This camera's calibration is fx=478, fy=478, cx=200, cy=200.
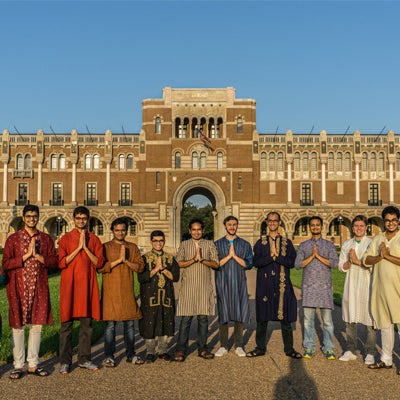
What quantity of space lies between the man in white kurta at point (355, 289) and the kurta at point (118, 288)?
328 cm

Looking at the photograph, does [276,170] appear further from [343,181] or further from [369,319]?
[369,319]

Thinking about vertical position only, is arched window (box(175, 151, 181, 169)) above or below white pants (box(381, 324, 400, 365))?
above

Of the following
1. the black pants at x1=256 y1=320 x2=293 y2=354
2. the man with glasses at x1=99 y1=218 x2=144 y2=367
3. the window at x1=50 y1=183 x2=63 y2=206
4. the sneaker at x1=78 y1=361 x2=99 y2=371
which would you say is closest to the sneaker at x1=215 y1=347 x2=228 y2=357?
the black pants at x1=256 y1=320 x2=293 y2=354

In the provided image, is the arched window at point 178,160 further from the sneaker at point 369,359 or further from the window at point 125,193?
the sneaker at point 369,359

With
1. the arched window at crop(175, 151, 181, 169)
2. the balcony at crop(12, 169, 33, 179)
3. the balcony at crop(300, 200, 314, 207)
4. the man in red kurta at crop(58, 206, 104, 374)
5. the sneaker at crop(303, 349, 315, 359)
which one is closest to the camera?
the man in red kurta at crop(58, 206, 104, 374)

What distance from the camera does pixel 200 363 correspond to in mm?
7062

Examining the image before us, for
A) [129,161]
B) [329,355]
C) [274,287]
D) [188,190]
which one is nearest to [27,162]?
[129,161]

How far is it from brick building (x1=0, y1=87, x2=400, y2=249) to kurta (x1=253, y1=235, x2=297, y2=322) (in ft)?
107

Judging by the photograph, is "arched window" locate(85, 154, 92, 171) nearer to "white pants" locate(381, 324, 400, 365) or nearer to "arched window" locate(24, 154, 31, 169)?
"arched window" locate(24, 154, 31, 169)

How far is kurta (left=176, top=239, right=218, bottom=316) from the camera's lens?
751cm

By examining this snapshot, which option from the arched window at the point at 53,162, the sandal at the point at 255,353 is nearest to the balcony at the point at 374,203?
the arched window at the point at 53,162

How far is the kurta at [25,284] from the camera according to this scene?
6.51 metres

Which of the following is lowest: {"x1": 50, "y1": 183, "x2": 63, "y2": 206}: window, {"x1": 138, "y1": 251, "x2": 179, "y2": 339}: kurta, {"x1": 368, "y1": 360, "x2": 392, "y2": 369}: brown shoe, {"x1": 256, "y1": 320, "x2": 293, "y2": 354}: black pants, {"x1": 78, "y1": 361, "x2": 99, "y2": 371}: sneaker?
{"x1": 368, "y1": 360, "x2": 392, "y2": 369}: brown shoe

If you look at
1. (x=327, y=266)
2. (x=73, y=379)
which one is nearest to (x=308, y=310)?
(x=327, y=266)
